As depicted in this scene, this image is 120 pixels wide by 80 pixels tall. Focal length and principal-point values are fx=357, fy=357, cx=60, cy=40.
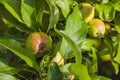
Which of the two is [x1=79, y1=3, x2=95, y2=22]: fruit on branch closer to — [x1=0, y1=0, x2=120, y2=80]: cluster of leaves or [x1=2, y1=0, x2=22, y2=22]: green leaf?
[x1=0, y1=0, x2=120, y2=80]: cluster of leaves

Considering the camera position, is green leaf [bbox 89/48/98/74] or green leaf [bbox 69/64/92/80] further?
green leaf [bbox 89/48/98/74]

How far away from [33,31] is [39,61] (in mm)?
114

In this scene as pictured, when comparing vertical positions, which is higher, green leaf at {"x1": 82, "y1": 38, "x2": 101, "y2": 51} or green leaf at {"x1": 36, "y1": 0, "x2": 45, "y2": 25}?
green leaf at {"x1": 36, "y1": 0, "x2": 45, "y2": 25}

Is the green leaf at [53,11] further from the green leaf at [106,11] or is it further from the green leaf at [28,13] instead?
the green leaf at [106,11]

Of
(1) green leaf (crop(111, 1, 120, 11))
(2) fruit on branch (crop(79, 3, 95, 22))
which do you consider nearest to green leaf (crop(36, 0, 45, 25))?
(2) fruit on branch (crop(79, 3, 95, 22))

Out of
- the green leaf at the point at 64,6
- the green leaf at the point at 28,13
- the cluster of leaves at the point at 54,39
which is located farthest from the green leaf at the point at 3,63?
the green leaf at the point at 64,6

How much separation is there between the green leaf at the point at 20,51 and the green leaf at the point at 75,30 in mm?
106

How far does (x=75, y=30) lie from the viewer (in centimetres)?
116

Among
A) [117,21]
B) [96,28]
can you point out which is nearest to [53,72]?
[96,28]

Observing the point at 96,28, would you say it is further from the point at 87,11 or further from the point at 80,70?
the point at 80,70

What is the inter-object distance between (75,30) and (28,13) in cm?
16

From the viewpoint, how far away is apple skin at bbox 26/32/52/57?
1100 mm

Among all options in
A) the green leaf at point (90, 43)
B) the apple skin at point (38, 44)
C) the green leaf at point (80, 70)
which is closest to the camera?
the green leaf at point (80, 70)

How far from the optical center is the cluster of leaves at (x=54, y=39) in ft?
3.45
